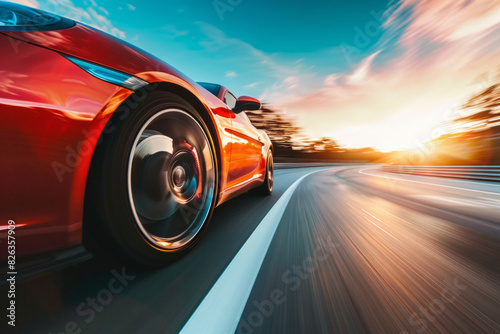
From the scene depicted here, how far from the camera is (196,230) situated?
1.56 m

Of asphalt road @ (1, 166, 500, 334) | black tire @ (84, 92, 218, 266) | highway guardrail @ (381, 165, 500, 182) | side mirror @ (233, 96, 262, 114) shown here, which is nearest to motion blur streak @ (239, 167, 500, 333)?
asphalt road @ (1, 166, 500, 334)

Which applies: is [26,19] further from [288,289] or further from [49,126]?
[288,289]

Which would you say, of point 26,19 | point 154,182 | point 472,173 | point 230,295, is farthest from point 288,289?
point 472,173

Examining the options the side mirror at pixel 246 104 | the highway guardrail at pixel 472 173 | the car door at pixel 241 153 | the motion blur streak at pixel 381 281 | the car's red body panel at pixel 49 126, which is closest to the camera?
the car's red body panel at pixel 49 126

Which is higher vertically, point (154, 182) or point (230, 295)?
point (154, 182)

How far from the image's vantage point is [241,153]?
247 cm

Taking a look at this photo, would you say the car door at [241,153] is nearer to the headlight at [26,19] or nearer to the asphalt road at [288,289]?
the asphalt road at [288,289]

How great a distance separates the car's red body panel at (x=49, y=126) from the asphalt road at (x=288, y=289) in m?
0.31

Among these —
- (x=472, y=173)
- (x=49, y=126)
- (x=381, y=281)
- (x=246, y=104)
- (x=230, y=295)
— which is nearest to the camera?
(x=49, y=126)

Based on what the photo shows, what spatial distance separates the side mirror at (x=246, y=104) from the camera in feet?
8.59

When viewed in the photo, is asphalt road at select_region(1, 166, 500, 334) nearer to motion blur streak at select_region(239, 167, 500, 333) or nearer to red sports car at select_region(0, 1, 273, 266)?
motion blur streak at select_region(239, 167, 500, 333)

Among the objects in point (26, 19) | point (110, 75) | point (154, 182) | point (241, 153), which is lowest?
point (154, 182)

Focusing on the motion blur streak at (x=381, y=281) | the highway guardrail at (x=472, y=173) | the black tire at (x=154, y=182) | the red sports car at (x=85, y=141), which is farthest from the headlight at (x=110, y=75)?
the highway guardrail at (x=472, y=173)

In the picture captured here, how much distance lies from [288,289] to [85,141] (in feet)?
3.55
